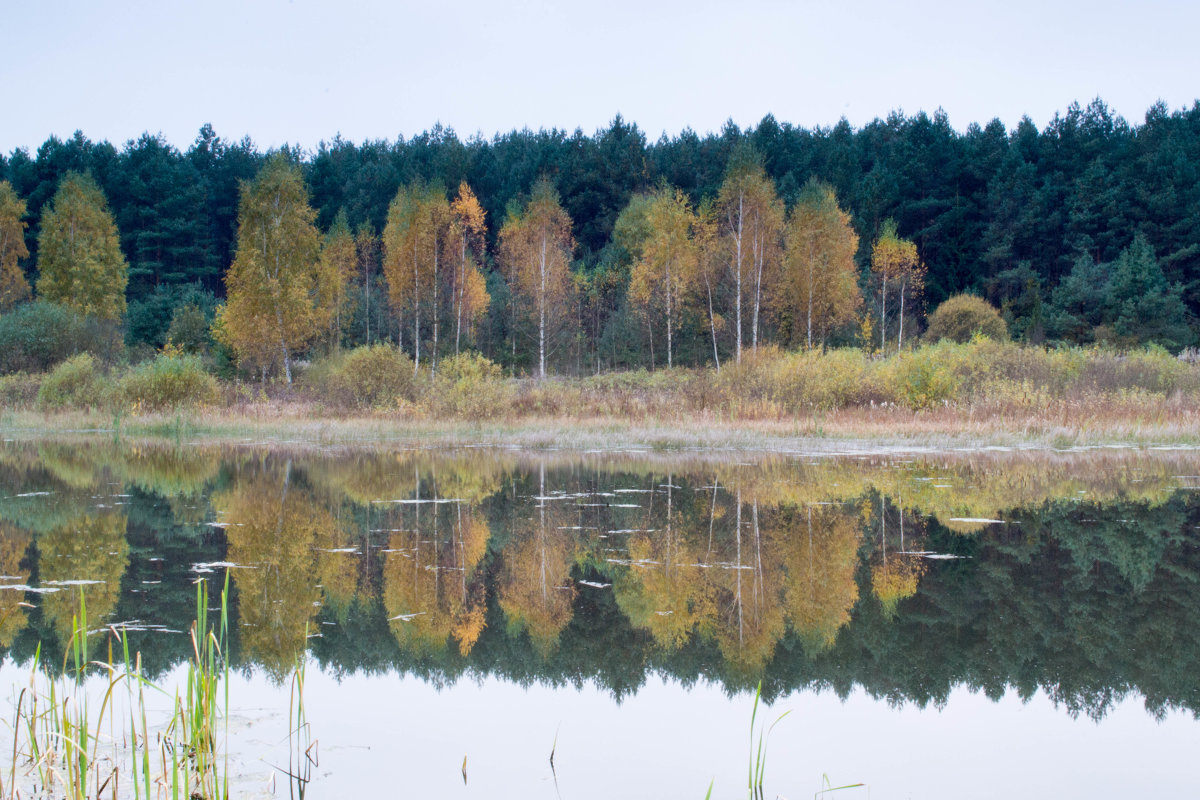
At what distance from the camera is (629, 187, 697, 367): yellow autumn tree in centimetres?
4069

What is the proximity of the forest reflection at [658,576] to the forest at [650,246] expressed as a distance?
79.9 feet

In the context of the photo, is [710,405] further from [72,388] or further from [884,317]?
[884,317]

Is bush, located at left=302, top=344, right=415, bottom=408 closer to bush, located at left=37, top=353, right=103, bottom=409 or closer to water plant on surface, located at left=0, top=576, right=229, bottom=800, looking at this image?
bush, located at left=37, top=353, right=103, bottom=409

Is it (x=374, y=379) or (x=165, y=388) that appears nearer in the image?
(x=374, y=379)

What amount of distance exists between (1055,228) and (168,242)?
56.4 metres

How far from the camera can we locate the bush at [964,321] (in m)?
41.4

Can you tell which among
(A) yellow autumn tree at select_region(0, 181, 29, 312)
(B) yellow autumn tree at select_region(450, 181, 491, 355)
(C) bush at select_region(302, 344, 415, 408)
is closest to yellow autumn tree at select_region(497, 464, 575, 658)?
(C) bush at select_region(302, 344, 415, 408)

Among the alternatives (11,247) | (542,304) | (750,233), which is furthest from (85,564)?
(11,247)

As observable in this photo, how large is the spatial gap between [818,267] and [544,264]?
11.9 metres

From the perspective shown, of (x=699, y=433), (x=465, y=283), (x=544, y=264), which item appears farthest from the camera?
(x=465, y=283)

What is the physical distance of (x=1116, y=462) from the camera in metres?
16.8

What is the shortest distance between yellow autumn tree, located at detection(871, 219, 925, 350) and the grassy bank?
21.5m

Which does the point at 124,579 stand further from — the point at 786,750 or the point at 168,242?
the point at 168,242

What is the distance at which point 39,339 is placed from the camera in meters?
33.0
